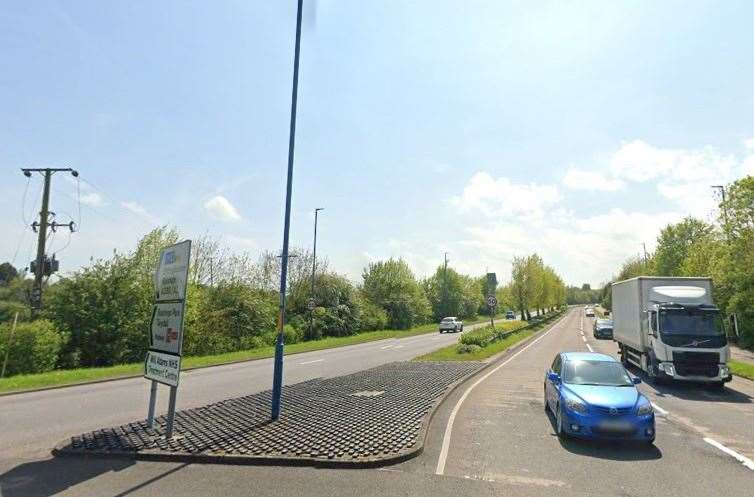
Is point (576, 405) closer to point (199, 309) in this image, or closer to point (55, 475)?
point (55, 475)

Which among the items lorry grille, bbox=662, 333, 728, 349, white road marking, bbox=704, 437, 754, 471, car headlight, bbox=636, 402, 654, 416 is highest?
lorry grille, bbox=662, 333, 728, 349

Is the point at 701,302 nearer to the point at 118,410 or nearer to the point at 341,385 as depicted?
the point at 341,385

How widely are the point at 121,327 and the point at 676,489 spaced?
2613 cm

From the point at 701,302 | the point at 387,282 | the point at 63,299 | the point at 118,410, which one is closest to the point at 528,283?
the point at 387,282

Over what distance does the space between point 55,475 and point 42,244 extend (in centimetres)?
2234

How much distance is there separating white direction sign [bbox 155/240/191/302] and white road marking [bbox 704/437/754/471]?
9455mm

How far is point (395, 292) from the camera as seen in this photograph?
6256cm

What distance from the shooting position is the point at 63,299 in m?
24.7

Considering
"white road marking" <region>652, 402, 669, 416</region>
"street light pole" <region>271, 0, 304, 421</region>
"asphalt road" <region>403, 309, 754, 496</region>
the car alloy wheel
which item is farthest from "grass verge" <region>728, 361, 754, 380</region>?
"street light pole" <region>271, 0, 304, 421</region>

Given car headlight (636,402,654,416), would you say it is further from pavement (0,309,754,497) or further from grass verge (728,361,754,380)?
grass verge (728,361,754,380)

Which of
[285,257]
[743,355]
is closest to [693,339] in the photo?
[285,257]

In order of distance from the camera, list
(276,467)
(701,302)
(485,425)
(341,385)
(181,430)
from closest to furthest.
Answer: (276,467) < (181,430) < (485,425) < (341,385) < (701,302)

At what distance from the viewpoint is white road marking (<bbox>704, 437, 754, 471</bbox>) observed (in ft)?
23.9

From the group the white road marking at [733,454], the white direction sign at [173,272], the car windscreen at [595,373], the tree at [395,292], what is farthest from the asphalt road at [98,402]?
the tree at [395,292]
